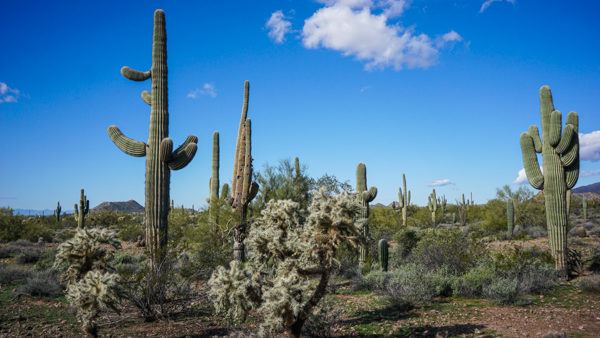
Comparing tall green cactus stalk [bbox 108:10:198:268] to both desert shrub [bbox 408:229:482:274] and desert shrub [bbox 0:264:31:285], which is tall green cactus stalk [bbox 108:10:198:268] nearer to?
desert shrub [bbox 0:264:31:285]

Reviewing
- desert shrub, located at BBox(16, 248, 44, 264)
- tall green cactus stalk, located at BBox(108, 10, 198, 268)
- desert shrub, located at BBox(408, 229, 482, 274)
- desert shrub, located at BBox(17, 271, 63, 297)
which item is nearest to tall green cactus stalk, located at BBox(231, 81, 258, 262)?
tall green cactus stalk, located at BBox(108, 10, 198, 268)

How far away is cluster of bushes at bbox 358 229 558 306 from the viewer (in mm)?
9891

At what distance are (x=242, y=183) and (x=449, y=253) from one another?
6.58m

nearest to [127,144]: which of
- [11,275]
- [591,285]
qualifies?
[11,275]

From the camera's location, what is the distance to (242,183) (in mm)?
14125

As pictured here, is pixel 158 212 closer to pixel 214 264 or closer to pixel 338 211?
pixel 214 264

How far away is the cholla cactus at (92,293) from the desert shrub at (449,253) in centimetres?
886

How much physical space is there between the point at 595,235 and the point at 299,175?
17963 millimetres

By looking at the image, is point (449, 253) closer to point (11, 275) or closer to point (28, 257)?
point (11, 275)

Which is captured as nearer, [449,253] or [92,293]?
[92,293]

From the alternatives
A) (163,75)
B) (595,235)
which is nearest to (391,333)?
(163,75)

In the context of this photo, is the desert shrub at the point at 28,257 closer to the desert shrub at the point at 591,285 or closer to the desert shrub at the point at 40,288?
the desert shrub at the point at 40,288

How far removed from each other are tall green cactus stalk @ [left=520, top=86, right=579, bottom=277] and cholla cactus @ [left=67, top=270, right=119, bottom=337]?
11833 millimetres

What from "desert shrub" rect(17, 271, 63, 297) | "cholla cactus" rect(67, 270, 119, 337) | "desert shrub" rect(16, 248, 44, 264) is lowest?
"desert shrub" rect(17, 271, 63, 297)
